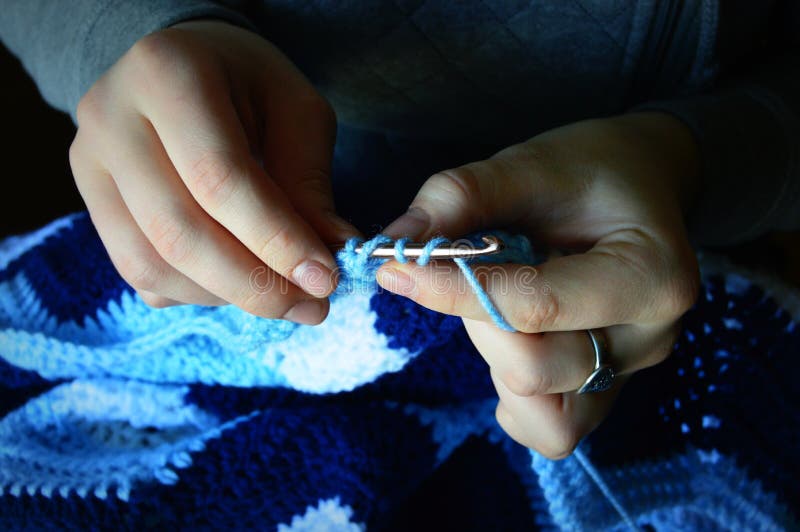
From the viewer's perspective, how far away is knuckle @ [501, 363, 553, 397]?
553mm

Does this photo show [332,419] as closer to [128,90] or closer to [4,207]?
[128,90]

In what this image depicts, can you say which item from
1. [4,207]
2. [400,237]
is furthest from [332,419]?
[4,207]

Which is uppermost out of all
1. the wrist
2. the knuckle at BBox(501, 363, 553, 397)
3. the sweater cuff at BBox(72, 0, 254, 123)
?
the sweater cuff at BBox(72, 0, 254, 123)

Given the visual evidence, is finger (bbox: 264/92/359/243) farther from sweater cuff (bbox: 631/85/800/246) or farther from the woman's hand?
sweater cuff (bbox: 631/85/800/246)

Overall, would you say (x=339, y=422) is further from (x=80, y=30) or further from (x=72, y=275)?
(x=80, y=30)

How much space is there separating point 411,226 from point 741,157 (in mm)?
453

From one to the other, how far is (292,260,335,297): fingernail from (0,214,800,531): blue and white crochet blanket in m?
0.08

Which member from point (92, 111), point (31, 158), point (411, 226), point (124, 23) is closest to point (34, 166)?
point (31, 158)

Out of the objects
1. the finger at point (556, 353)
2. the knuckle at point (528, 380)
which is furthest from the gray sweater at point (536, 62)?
the knuckle at point (528, 380)

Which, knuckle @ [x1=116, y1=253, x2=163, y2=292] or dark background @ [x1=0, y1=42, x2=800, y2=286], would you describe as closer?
knuckle @ [x1=116, y1=253, x2=163, y2=292]

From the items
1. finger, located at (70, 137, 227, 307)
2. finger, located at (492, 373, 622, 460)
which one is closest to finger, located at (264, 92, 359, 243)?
finger, located at (70, 137, 227, 307)

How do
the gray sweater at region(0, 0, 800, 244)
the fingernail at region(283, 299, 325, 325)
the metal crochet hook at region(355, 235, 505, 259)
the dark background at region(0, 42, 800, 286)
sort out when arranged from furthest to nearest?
the dark background at region(0, 42, 800, 286), the gray sweater at region(0, 0, 800, 244), the fingernail at region(283, 299, 325, 325), the metal crochet hook at region(355, 235, 505, 259)

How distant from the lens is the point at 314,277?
506 mm

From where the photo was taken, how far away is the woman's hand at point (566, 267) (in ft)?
1.64
